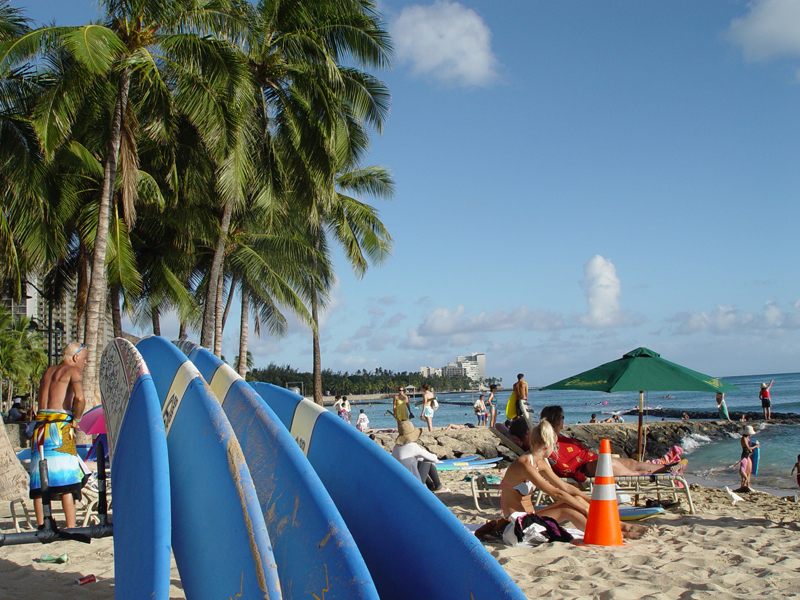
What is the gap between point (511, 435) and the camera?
7.76m

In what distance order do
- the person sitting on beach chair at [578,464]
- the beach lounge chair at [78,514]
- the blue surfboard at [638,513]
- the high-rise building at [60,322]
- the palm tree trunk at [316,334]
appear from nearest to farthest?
1. the beach lounge chair at [78,514]
2. the blue surfboard at [638,513]
3. the person sitting on beach chair at [578,464]
4. the high-rise building at [60,322]
5. the palm tree trunk at [316,334]

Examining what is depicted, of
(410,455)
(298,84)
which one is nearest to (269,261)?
(298,84)

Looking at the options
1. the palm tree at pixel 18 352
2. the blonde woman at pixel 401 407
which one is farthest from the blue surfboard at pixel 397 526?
the palm tree at pixel 18 352

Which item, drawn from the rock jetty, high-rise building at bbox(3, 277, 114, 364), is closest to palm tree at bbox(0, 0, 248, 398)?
high-rise building at bbox(3, 277, 114, 364)

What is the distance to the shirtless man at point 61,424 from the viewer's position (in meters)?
4.50

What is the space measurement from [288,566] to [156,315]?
22.0 m

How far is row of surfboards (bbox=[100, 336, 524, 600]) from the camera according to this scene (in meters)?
1.85

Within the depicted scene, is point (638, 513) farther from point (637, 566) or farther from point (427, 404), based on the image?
point (427, 404)

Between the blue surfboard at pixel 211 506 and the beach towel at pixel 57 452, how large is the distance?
2.26m

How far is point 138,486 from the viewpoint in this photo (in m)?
2.24

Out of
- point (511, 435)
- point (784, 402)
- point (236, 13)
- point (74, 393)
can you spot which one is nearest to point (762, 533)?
point (511, 435)

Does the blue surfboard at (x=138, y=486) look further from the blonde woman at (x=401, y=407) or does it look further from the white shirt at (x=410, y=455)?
the blonde woman at (x=401, y=407)

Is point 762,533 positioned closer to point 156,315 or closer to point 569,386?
point 569,386

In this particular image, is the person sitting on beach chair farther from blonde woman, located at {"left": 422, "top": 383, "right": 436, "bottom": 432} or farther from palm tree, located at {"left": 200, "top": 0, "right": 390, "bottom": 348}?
blonde woman, located at {"left": 422, "top": 383, "right": 436, "bottom": 432}
